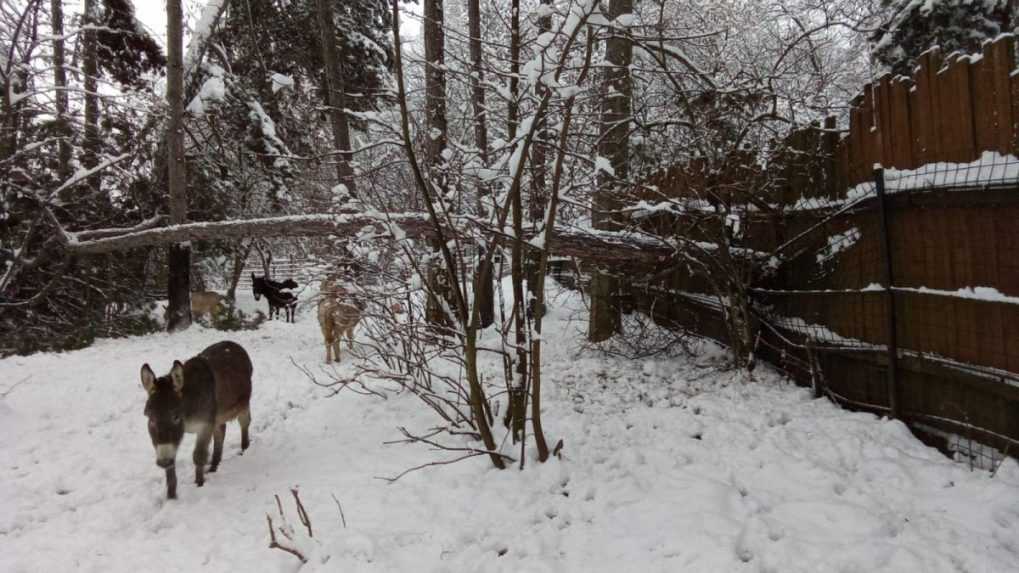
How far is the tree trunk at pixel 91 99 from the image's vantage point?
1164 centimetres

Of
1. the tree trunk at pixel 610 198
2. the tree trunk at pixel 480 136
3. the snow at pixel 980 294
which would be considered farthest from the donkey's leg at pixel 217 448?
the snow at pixel 980 294

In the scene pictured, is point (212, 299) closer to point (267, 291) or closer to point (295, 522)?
point (267, 291)

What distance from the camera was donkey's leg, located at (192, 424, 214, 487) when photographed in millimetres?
4051

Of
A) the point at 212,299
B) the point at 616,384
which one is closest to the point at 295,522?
the point at 616,384

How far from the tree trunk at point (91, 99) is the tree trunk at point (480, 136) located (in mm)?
8162

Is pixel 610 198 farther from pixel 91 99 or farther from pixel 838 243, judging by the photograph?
pixel 91 99

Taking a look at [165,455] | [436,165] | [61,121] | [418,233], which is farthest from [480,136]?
[61,121]

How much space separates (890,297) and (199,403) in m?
5.12

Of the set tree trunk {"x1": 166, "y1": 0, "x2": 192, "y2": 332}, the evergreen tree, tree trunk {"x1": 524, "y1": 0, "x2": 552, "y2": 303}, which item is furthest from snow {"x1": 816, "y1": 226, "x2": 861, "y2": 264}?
tree trunk {"x1": 166, "y1": 0, "x2": 192, "y2": 332}

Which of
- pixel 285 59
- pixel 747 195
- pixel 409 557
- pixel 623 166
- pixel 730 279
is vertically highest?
pixel 285 59

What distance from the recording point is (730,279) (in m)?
5.53

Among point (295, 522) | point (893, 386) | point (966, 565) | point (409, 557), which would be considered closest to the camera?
point (966, 565)

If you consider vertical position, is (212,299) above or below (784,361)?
above

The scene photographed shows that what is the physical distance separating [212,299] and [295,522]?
43.9 ft
